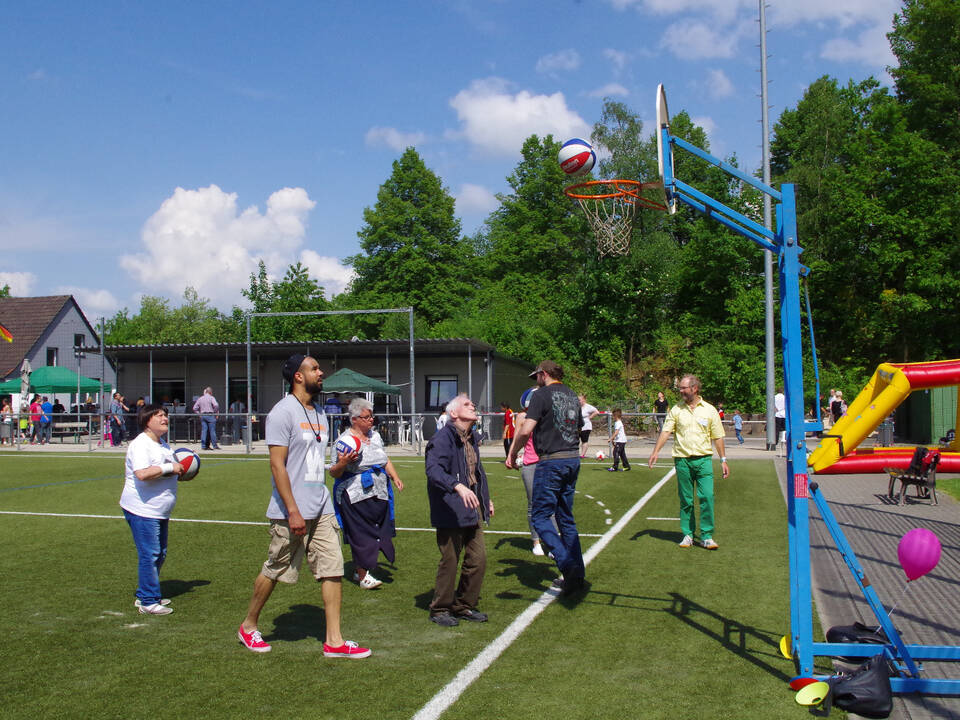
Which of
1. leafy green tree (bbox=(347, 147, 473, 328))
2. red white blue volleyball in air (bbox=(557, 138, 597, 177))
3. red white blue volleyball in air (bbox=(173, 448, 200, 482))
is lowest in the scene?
red white blue volleyball in air (bbox=(173, 448, 200, 482))

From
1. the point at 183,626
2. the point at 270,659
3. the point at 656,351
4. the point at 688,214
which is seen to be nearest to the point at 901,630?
the point at 270,659

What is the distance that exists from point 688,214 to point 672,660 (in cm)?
5140

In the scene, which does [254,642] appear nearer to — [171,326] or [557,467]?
[557,467]

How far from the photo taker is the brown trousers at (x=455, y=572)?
6.23 m

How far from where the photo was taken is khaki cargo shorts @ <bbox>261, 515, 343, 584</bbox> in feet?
17.6

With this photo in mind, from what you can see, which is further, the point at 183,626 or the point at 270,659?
the point at 183,626

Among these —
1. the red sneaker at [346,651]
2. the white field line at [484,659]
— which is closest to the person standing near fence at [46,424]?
the white field line at [484,659]

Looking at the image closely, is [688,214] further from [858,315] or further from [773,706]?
[773,706]

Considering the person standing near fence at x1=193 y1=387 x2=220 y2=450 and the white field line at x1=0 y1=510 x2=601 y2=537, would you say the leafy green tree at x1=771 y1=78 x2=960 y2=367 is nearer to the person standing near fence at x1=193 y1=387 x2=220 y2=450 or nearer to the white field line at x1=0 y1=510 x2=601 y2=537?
the person standing near fence at x1=193 y1=387 x2=220 y2=450

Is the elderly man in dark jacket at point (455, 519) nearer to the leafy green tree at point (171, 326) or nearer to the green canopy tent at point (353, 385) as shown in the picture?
the green canopy tent at point (353, 385)

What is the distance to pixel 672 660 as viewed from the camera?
207 inches

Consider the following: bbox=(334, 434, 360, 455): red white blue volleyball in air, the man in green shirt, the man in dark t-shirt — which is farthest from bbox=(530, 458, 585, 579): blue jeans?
the man in green shirt

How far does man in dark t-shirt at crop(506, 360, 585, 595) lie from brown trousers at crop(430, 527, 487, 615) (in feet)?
2.44

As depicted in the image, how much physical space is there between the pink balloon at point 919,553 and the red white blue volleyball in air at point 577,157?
474 centimetres
